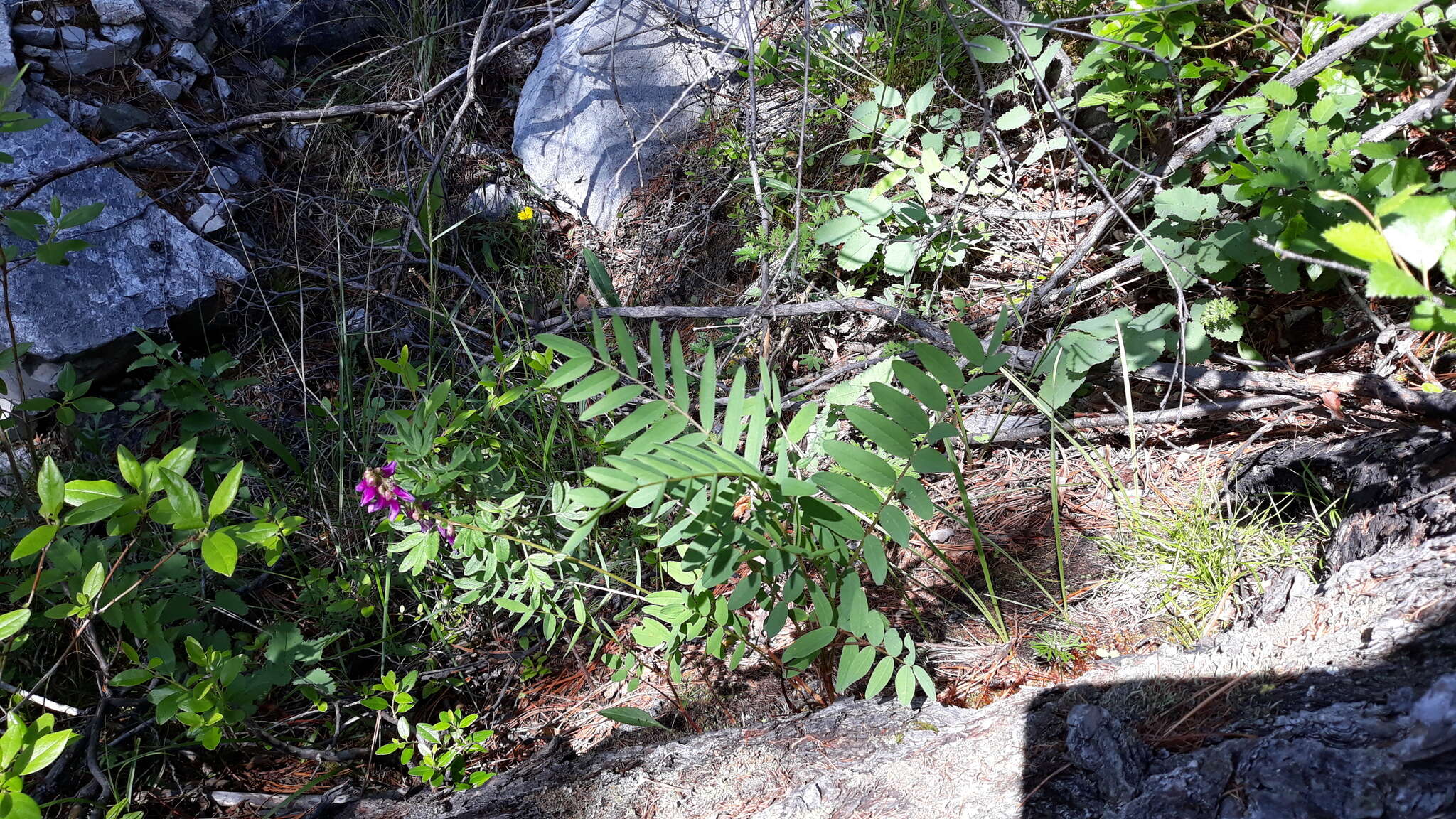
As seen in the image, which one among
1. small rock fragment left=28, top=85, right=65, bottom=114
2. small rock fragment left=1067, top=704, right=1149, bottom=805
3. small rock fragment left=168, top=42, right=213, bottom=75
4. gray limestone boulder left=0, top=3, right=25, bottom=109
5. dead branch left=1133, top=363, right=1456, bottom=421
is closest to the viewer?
small rock fragment left=1067, top=704, right=1149, bottom=805

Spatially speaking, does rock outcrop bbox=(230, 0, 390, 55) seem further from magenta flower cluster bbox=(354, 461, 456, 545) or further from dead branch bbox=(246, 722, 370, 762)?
dead branch bbox=(246, 722, 370, 762)

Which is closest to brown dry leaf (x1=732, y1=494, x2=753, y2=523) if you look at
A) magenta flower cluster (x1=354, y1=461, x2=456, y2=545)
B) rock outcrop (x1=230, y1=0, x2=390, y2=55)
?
magenta flower cluster (x1=354, y1=461, x2=456, y2=545)

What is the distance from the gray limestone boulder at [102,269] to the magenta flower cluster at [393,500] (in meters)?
2.18

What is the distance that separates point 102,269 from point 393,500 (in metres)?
2.49

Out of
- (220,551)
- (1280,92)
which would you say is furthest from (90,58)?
(1280,92)

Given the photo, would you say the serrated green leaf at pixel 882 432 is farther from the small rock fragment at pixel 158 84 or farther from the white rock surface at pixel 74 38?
the white rock surface at pixel 74 38

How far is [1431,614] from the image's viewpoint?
45.3 inches

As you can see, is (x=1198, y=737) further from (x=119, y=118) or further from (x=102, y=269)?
(x=119, y=118)

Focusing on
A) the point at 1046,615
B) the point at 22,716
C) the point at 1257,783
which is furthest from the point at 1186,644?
the point at 22,716

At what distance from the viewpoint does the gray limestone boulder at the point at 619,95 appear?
3.59m

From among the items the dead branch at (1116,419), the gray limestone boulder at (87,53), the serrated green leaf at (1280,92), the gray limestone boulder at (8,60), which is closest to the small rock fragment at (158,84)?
the gray limestone boulder at (87,53)

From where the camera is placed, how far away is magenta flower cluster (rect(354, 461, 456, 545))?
165cm

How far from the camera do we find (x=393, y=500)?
168 cm

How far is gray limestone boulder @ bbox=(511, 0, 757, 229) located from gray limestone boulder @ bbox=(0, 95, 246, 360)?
147 cm
